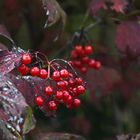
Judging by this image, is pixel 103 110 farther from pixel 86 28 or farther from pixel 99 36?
pixel 86 28

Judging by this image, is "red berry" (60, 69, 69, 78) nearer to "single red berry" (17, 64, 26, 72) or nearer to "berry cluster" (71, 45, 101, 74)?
"single red berry" (17, 64, 26, 72)

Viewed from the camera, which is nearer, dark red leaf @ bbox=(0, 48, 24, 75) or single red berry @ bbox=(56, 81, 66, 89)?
dark red leaf @ bbox=(0, 48, 24, 75)

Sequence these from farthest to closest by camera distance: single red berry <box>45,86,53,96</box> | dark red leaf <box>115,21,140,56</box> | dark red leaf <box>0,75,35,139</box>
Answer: dark red leaf <box>115,21,140,56</box> → single red berry <box>45,86,53,96</box> → dark red leaf <box>0,75,35,139</box>

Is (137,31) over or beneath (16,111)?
beneath

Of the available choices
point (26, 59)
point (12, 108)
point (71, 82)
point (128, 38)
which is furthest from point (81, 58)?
point (12, 108)

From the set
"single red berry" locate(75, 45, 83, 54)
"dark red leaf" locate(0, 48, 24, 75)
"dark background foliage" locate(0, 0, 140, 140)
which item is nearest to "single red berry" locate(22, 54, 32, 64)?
A: "dark red leaf" locate(0, 48, 24, 75)

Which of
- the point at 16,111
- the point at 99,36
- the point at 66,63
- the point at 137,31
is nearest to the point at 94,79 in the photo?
the point at 99,36
